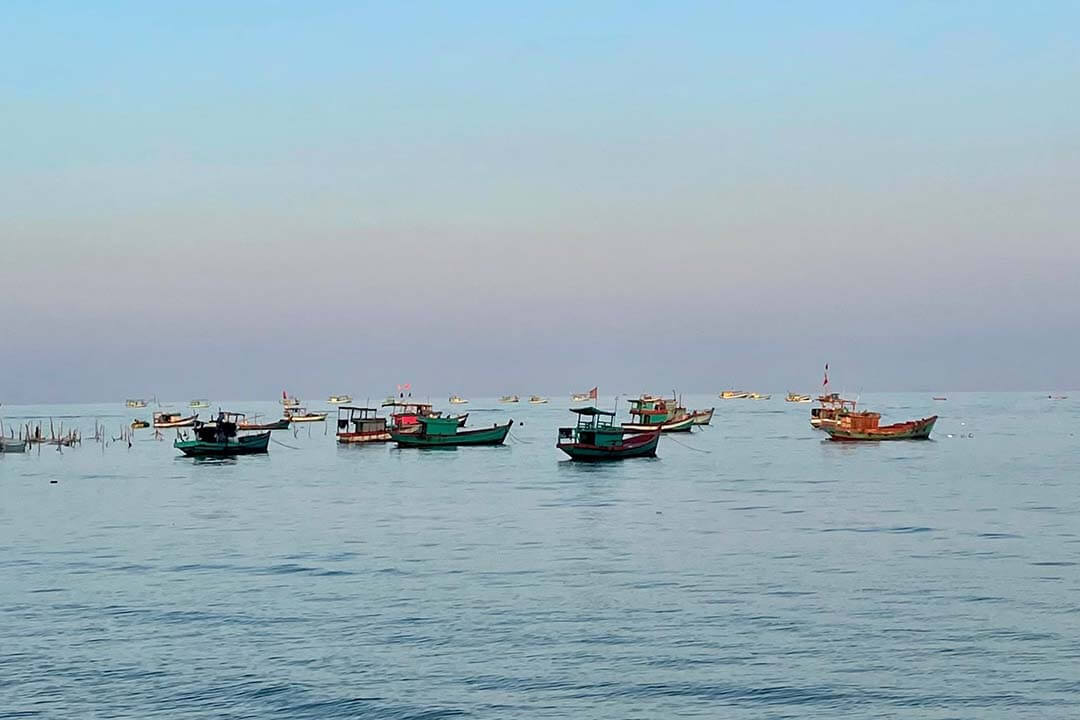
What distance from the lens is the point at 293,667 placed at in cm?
2650

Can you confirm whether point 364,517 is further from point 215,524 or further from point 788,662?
point 788,662

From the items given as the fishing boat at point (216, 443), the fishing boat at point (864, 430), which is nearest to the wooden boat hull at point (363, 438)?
the fishing boat at point (216, 443)

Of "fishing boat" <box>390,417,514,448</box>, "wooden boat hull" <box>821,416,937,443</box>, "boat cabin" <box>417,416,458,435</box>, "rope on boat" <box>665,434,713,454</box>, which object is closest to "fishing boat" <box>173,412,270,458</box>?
"fishing boat" <box>390,417,514,448</box>

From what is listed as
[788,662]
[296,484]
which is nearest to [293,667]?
[788,662]

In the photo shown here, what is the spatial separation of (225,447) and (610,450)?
1304 inches

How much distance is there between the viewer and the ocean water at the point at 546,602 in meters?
24.2

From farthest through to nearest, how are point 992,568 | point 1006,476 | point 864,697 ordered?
1. point 1006,476
2. point 992,568
3. point 864,697

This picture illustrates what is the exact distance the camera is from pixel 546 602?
33.4 meters

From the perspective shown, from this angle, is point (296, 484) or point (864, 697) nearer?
point (864, 697)

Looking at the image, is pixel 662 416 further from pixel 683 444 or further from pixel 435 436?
pixel 435 436

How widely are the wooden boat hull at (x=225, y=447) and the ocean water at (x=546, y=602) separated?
2873 centimetres

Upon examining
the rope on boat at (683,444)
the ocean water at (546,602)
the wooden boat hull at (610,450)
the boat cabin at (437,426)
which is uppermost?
the boat cabin at (437,426)

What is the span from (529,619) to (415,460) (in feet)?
223

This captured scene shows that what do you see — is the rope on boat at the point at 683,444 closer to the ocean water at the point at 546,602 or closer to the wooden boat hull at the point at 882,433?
the wooden boat hull at the point at 882,433
